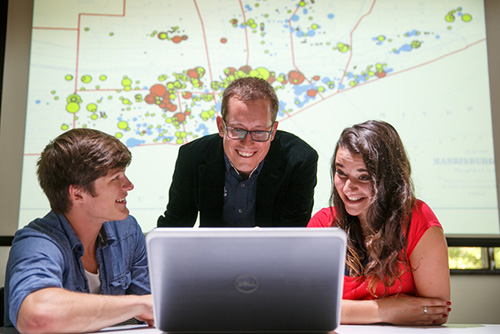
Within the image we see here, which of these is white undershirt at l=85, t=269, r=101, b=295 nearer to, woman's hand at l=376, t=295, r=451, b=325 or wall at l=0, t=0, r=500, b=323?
woman's hand at l=376, t=295, r=451, b=325

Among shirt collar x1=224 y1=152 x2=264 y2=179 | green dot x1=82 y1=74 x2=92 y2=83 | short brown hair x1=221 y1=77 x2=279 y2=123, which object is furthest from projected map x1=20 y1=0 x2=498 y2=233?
short brown hair x1=221 y1=77 x2=279 y2=123

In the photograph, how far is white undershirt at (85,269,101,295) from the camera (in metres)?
1.54

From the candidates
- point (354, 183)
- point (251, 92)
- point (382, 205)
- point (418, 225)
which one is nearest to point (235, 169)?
point (251, 92)

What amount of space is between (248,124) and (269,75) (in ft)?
2.96

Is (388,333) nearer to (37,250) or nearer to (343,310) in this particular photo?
(343,310)

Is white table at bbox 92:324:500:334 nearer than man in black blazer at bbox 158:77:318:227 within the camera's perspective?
Yes

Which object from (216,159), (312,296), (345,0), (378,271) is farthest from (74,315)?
(345,0)

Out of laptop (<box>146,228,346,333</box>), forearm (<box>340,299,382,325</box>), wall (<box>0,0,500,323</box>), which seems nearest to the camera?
laptop (<box>146,228,346,333</box>)

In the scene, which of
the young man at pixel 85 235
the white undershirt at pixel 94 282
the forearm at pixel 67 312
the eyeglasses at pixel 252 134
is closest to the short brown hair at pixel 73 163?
the young man at pixel 85 235

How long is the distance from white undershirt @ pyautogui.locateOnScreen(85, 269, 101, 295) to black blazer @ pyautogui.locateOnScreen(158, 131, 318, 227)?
732 millimetres

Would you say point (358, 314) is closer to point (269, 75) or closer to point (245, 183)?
point (245, 183)

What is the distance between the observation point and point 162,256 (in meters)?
0.89

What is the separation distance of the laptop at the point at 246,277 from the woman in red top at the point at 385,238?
19.1 inches

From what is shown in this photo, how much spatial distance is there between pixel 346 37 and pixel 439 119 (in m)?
0.73
